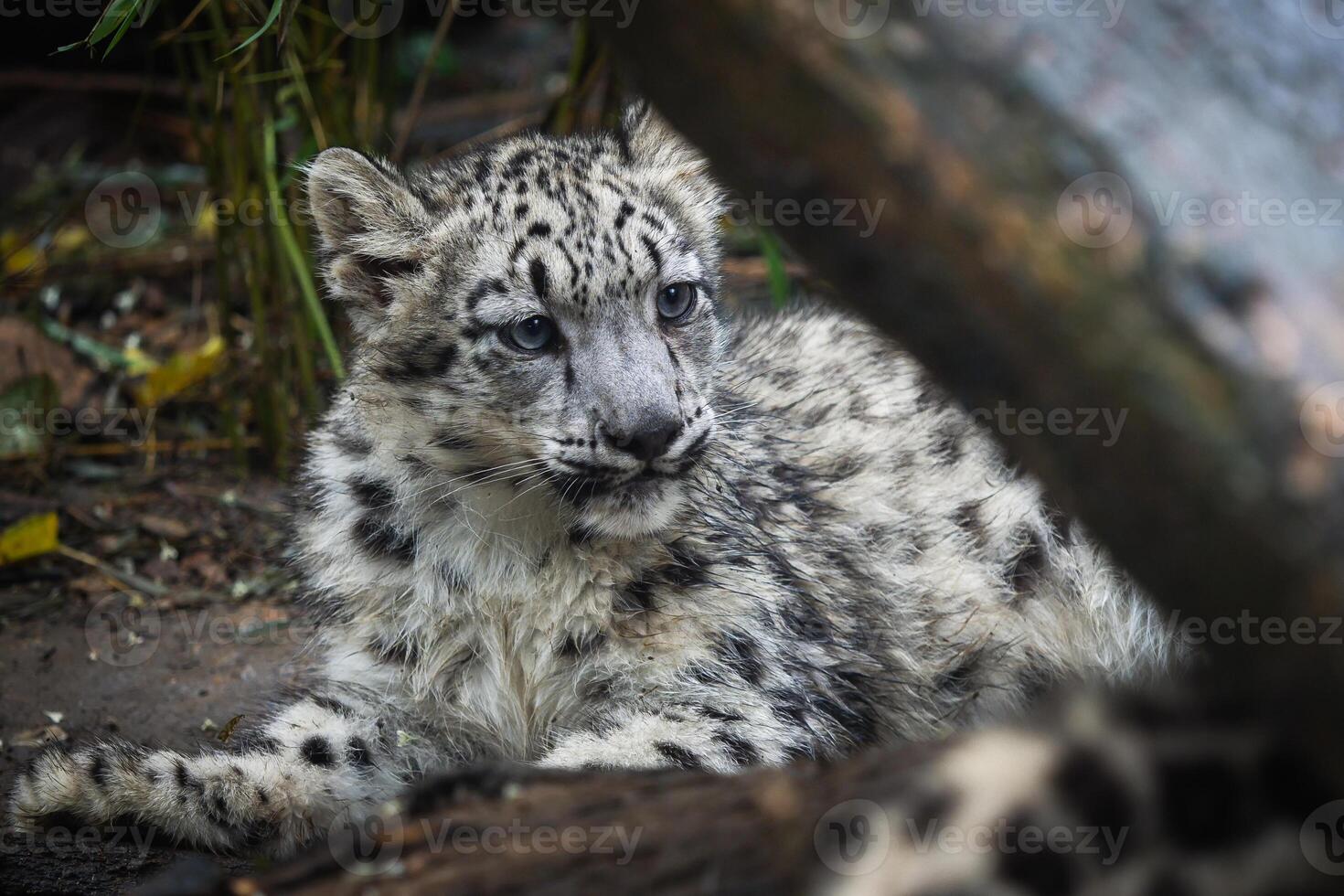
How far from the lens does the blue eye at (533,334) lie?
369 cm

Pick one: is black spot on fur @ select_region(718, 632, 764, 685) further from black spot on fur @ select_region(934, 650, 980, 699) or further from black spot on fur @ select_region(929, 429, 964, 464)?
black spot on fur @ select_region(929, 429, 964, 464)

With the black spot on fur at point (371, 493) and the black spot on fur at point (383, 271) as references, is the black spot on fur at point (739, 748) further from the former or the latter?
the black spot on fur at point (383, 271)

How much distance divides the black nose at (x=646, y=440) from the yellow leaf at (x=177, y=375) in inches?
155

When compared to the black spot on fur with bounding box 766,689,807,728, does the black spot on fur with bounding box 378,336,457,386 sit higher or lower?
higher

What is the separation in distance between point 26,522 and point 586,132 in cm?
317

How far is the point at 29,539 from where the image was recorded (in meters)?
5.68

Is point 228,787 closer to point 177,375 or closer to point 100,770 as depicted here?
point 100,770

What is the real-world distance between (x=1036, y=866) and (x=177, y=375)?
19.1ft

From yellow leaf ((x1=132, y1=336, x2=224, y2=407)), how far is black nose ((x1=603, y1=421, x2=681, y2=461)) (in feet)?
13.0

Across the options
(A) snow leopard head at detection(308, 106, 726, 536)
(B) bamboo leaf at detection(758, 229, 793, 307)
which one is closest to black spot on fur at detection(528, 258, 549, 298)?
(A) snow leopard head at detection(308, 106, 726, 536)

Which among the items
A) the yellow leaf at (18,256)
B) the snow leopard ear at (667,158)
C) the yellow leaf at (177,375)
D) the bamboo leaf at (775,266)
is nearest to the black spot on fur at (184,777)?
the snow leopard ear at (667,158)

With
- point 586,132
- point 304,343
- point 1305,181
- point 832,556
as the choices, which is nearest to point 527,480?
point 832,556

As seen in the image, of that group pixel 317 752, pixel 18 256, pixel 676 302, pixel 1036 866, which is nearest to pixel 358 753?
pixel 317 752

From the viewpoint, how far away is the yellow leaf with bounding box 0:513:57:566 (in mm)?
5641
